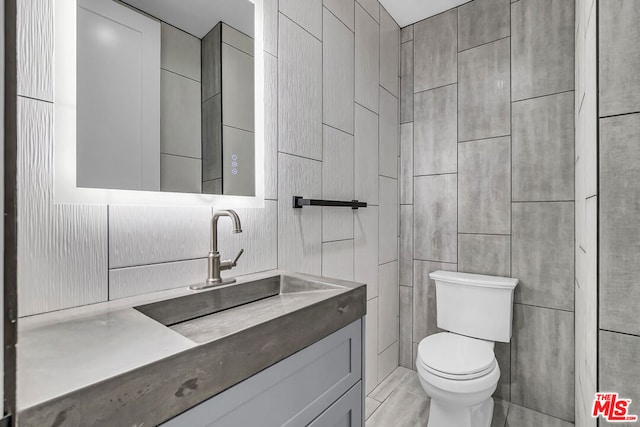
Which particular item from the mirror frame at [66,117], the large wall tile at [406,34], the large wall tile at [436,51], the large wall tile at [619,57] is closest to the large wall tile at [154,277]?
the mirror frame at [66,117]

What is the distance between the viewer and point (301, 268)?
59.4 inches

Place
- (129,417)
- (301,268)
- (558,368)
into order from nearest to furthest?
1. (129,417)
2. (301,268)
3. (558,368)

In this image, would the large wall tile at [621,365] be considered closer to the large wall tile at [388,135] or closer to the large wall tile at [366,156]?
the large wall tile at [366,156]

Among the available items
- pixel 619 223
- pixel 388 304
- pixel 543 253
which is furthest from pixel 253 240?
pixel 543 253

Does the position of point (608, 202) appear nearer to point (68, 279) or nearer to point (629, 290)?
point (629, 290)

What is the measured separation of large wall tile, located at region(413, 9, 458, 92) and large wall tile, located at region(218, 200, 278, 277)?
5.37ft

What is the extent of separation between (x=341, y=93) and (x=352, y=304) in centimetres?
125

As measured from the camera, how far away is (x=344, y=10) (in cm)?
183

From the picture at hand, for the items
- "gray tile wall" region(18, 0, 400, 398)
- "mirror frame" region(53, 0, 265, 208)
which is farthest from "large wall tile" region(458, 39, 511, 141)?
"mirror frame" region(53, 0, 265, 208)

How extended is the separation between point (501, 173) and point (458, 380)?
4.16 ft

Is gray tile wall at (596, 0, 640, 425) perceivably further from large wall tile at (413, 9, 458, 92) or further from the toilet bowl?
large wall tile at (413, 9, 458, 92)

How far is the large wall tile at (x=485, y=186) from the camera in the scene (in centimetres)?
198

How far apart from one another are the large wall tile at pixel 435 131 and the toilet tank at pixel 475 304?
2.50ft

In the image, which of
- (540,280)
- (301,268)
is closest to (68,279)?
(301,268)
